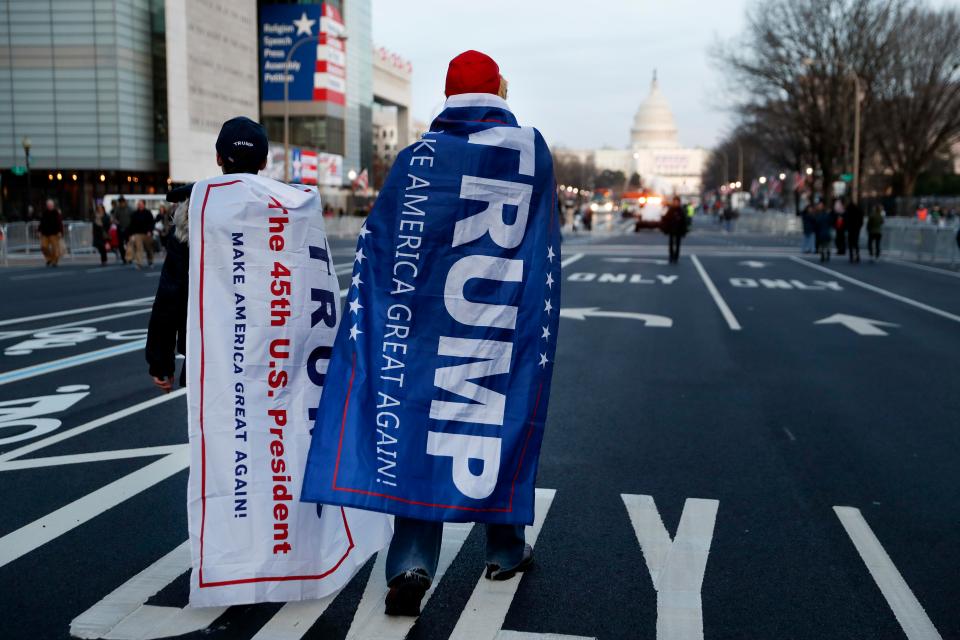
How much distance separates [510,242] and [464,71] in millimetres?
645

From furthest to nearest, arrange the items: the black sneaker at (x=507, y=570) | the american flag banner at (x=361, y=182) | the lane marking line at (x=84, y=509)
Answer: the american flag banner at (x=361, y=182)
the lane marking line at (x=84, y=509)
the black sneaker at (x=507, y=570)

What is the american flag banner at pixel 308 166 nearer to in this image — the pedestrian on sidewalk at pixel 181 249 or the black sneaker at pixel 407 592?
the pedestrian on sidewalk at pixel 181 249

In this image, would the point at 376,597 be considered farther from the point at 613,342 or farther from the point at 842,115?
the point at 842,115

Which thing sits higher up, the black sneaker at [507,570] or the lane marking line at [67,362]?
the black sneaker at [507,570]

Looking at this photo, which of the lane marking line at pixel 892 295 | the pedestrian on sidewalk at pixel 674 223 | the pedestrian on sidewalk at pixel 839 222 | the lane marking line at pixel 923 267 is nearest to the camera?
the lane marking line at pixel 892 295

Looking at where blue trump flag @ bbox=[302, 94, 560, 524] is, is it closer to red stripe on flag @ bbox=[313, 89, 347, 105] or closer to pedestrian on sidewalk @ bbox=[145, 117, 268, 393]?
pedestrian on sidewalk @ bbox=[145, 117, 268, 393]

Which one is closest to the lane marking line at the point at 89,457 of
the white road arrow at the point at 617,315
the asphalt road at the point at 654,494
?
the asphalt road at the point at 654,494

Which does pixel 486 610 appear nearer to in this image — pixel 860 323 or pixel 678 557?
pixel 678 557

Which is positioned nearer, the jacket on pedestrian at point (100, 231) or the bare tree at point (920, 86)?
the jacket on pedestrian at point (100, 231)

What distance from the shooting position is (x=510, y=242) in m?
3.80

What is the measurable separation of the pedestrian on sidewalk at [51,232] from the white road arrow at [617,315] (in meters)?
17.0

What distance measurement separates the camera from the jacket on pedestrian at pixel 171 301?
4.00 m

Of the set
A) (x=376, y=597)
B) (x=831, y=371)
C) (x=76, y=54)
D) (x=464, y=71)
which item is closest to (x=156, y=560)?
(x=376, y=597)

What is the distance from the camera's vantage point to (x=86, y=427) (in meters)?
7.20
